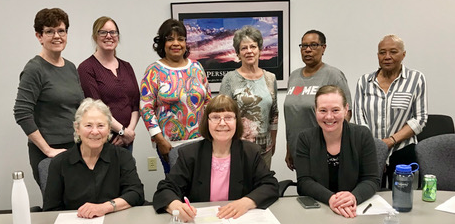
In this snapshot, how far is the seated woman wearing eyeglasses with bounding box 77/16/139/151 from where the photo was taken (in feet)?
A: 8.90

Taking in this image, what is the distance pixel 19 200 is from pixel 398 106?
7.82 ft

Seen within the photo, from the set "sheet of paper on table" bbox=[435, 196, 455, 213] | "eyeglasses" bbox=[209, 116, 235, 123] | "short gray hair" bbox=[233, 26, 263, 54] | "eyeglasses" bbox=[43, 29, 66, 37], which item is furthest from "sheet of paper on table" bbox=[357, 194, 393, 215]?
"eyeglasses" bbox=[43, 29, 66, 37]

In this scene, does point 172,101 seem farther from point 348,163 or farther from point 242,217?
point 348,163

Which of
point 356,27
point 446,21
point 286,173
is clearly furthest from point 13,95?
point 446,21

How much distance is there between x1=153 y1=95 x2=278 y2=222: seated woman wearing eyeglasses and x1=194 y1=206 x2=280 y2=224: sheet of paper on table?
0.17m

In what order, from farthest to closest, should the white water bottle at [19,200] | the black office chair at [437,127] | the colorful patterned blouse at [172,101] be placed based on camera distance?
the black office chair at [437,127], the colorful patterned blouse at [172,101], the white water bottle at [19,200]

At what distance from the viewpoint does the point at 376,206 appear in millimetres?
1944

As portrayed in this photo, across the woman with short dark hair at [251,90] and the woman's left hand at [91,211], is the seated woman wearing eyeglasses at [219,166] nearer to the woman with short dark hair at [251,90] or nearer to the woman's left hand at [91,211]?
the woman's left hand at [91,211]

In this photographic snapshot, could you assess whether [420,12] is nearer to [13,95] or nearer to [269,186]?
[269,186]

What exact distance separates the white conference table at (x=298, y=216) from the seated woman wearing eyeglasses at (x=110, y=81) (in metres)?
0.90

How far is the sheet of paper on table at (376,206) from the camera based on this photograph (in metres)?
1.87

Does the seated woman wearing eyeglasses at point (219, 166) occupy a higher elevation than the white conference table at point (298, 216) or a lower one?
higher

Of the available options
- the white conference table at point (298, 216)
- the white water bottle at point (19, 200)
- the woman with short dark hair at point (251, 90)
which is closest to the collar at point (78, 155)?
the white conference table at point (298, 216)

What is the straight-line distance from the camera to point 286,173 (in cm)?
411
